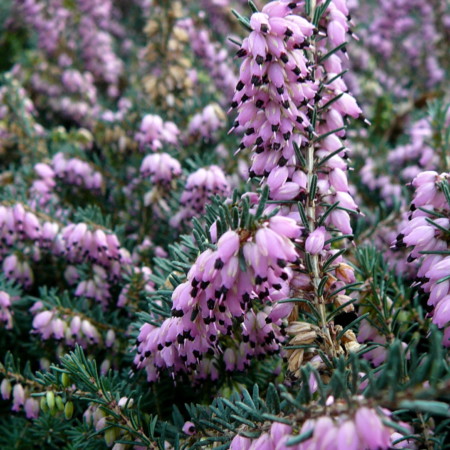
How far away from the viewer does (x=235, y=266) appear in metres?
1.28

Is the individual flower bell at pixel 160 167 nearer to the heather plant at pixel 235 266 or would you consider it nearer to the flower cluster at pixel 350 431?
the heather plant at pixel 235 266

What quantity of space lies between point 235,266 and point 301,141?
0.53 metres

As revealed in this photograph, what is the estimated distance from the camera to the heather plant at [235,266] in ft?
4.23

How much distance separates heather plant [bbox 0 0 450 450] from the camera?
1.29 m

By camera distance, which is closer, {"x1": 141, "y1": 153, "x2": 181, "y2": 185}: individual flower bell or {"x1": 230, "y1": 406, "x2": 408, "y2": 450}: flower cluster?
{"x1": 230, "y1": 406, "x2": 408, "y2": 450}: flower cluster

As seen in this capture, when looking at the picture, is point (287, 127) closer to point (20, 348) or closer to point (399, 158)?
point (20, 348)

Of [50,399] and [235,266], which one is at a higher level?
[235,266]

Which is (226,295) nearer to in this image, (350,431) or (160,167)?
(350,431)

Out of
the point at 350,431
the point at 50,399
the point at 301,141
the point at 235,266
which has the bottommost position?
the point at 50,399

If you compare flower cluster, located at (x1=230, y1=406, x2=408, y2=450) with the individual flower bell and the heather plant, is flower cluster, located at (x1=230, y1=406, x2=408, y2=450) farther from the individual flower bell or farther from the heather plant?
the individual flower bell

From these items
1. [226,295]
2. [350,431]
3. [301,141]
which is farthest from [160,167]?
[350,431]

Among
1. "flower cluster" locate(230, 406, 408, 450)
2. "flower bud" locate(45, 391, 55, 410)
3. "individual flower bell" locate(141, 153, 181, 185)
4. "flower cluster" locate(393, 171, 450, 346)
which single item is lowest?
"flower bud" locate(45, 391, 55, 410)

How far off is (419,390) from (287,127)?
0.85m

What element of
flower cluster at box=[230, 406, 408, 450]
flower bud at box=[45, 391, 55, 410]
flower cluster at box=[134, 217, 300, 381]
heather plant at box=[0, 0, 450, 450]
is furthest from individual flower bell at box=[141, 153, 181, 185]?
flower cluster at box=[230, 406, 408, 450]
